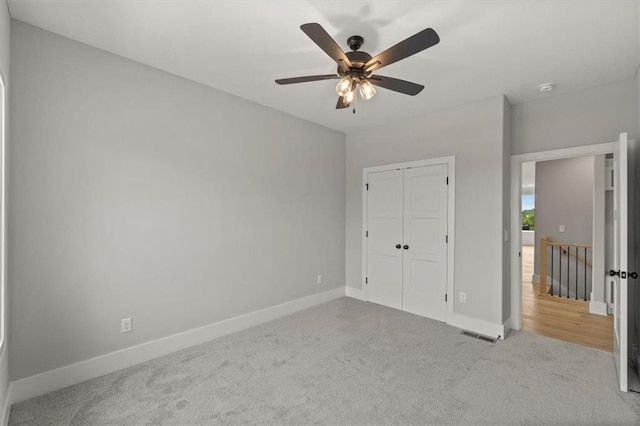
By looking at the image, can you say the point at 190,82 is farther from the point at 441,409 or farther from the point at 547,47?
the point at 441,409

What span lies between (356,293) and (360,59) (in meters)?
3.57

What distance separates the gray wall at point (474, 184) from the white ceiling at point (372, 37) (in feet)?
1.45

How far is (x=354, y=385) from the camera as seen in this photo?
2377 mm

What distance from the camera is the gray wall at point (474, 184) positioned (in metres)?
3.36

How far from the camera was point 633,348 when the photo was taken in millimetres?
2803

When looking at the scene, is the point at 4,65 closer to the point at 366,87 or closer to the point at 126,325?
the point at 126,325

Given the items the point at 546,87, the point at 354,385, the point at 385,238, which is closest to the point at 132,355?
the point at 354,385

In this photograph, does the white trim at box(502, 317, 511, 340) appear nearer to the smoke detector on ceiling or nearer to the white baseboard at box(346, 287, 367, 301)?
the white baseboard at box(346, 287, 367, 301)

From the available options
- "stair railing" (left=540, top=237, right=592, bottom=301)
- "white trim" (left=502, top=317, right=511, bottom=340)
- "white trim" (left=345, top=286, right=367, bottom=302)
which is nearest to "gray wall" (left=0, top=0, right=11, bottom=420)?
"white trim" (left=345, top=286, right=367, bottom=302)

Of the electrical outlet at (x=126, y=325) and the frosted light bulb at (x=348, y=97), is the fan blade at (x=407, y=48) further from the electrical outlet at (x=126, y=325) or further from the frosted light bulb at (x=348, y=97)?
the electrical outlet at (x=126, y=325)

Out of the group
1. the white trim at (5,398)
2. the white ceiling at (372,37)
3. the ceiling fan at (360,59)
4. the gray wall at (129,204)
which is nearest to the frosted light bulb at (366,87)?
the ceiling fan at (360,59)

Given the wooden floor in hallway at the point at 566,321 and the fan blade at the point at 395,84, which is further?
the wooden floor in hallway at the point at 566,321

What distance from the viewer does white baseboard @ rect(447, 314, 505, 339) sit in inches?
130

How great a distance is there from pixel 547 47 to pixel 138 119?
3.48 meters
